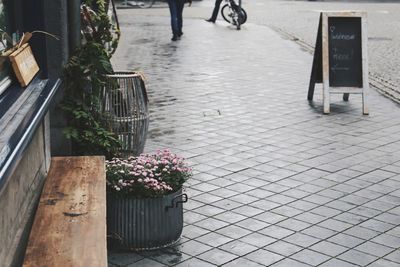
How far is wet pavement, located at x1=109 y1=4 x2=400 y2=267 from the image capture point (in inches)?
206

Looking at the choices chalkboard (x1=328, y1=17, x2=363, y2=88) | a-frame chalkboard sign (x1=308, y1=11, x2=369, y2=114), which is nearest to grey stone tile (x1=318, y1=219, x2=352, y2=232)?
a-frame chalkboard sign (x1=308, y1=11, x2=369, y2=114)

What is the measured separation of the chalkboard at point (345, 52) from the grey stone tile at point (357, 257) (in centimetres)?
514

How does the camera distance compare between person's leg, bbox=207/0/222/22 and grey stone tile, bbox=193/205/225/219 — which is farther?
person's leg, bbox=207/0/222/22

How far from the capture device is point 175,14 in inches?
691

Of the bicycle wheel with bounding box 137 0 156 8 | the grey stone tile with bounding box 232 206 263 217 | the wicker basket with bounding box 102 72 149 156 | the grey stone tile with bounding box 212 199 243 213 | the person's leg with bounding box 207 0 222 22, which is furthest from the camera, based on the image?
the bicycle wheel with bounding box 137 0 156 8

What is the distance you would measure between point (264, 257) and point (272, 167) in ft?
7.41

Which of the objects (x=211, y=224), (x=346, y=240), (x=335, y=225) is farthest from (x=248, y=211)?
(x=346, y=240)

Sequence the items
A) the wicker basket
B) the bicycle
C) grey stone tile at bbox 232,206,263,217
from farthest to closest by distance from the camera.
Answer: the bicycle, the wicker basket, grey stone tile at bbox 232,206,263,217

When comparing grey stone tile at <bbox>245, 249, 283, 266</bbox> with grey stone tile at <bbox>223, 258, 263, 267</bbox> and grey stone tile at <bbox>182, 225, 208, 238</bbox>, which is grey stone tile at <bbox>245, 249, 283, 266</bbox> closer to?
grey stone tile at <bbox>223, 258, 263, 267</bbox>

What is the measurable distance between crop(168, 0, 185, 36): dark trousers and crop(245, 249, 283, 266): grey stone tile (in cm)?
1284

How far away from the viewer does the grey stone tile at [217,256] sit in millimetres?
5000

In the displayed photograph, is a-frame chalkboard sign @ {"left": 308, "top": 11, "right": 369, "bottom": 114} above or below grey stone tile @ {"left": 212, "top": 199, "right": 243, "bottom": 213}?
above

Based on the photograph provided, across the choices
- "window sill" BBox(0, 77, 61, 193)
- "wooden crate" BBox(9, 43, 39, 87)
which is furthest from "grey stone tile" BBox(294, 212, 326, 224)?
"wooden crate" BBox(9, 43, 39, 87)

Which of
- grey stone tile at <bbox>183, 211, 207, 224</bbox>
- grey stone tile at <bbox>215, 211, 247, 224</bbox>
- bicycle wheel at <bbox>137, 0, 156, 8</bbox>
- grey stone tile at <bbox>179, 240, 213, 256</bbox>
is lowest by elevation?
grey stone tile at <bbox>179, 240, 213, 256</bbox>
